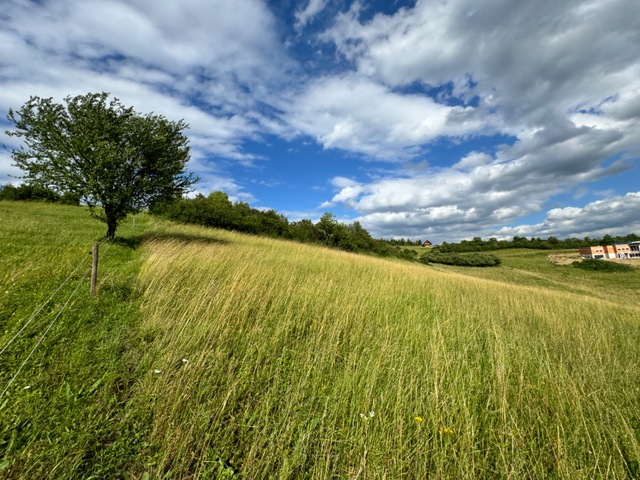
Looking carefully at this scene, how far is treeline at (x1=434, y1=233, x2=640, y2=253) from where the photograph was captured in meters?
56.9

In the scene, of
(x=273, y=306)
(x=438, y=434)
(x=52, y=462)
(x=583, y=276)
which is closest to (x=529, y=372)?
(x=438, y=434)

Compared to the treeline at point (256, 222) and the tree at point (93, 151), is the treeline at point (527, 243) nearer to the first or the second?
the treeline at point (256, 222)

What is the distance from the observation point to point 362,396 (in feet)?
9.89

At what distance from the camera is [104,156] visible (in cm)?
1021

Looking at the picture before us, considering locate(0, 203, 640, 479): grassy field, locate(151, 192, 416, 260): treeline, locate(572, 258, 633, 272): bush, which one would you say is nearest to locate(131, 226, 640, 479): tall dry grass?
locate(0, 203, 640, 479): grassy field

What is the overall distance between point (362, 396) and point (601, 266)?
50448 mm

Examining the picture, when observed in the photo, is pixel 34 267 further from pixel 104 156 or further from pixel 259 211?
pixel 259 211

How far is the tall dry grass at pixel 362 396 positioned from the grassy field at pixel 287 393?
0.07 feet

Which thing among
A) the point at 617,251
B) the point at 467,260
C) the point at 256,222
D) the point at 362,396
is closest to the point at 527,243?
the point at 617,251

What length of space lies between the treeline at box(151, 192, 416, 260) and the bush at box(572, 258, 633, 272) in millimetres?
27380

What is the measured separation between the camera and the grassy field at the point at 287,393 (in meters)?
2.28

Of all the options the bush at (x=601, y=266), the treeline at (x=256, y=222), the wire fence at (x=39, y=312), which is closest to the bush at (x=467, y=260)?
the treeline at (x=256, y=222)

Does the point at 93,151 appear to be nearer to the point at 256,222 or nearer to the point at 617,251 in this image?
the point at 256,222

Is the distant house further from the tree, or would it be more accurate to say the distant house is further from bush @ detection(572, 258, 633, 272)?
the tree
